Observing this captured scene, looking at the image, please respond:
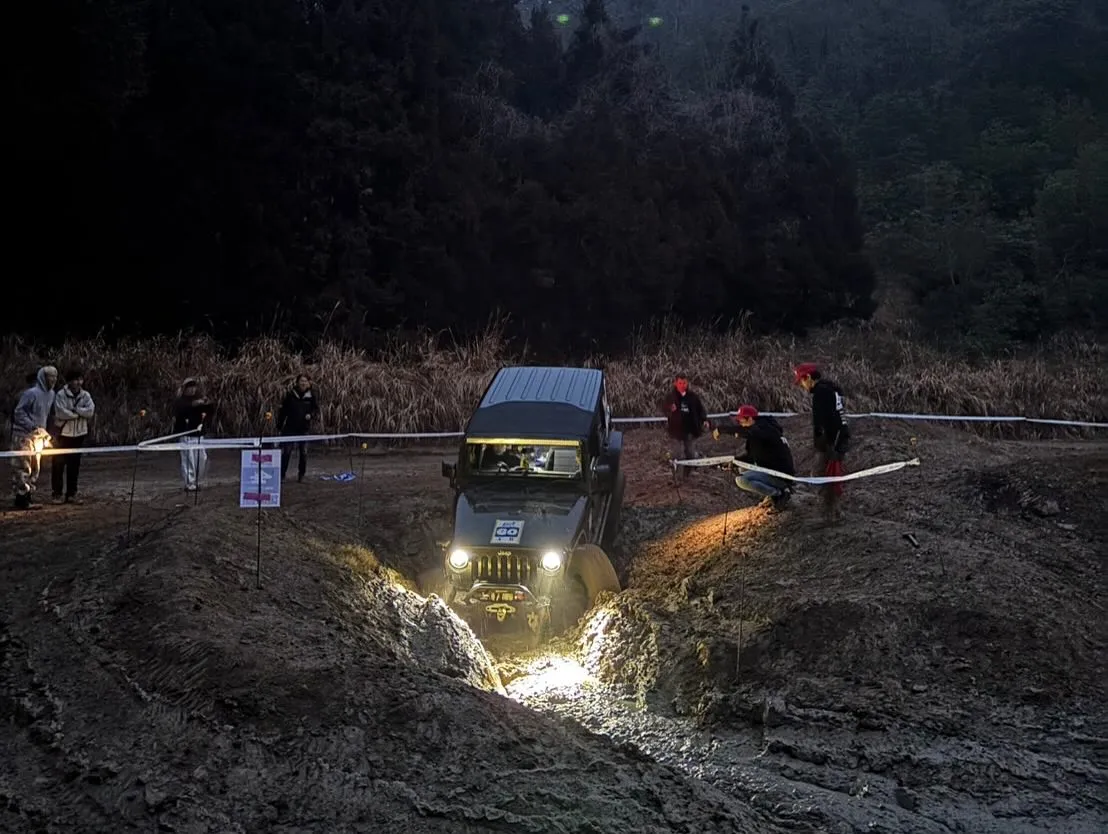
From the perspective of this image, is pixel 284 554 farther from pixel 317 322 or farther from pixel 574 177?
pixel 574 177

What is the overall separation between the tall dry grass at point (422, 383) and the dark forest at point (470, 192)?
10.4ft

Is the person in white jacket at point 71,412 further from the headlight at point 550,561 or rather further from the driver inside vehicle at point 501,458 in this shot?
the headlight at point 550,561

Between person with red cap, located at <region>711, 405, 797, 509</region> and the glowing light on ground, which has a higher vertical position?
person with red cap, located at <region>711, 405, 797, 509</region>

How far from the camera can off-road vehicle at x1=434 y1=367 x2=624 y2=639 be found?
10.5 meters

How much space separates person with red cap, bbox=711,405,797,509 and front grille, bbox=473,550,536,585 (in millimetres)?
3317

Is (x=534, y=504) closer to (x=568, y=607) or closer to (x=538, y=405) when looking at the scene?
(x=568, y=607)

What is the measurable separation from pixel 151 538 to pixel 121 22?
1764 centimetres

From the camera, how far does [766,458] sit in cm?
1270

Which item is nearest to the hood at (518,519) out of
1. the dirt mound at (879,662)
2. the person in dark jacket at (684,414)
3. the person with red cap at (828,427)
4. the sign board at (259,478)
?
the dirt mound at (879,662)

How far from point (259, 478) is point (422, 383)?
12.6 metres

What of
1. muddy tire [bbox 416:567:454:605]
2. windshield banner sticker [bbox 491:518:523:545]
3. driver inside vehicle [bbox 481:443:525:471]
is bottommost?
muddy tire [bbox 416:567:454:605]

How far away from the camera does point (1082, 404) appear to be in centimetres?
2344

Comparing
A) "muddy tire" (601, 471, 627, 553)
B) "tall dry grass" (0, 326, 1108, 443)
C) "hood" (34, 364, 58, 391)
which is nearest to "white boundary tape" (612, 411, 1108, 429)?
"tall dry grass" (0, 326, 1108, 443)

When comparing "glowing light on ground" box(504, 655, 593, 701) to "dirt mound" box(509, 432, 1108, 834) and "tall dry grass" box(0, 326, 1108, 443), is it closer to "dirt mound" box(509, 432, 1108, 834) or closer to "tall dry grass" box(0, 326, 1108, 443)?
"dirt mound" box(509, 432, 1108, 834)
